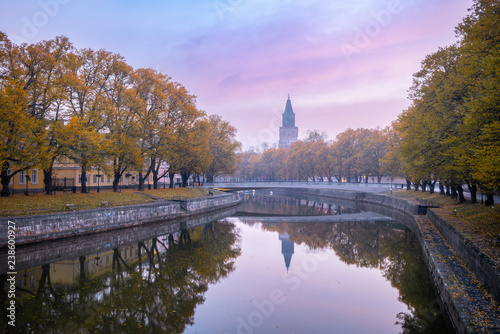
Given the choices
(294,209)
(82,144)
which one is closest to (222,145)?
(294,209)

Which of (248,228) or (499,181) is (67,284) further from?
(499,181)

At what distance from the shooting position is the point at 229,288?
51.1ft

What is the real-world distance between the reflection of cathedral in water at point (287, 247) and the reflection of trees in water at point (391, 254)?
2.28 feet

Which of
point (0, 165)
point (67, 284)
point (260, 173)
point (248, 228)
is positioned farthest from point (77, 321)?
point (260, 173)

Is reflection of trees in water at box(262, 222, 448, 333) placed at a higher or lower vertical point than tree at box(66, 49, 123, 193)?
lower

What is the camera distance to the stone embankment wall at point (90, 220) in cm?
2141

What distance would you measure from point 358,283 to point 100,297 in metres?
12.5

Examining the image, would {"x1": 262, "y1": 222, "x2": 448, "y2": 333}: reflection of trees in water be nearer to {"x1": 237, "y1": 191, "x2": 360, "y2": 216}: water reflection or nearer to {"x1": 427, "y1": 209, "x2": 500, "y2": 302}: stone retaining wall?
{"x1": 427, "y1": 209, "x2": 500, "y2": 302}: stone retaining wall

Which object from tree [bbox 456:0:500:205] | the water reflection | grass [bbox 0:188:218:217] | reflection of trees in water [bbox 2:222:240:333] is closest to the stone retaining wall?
tree [bbox 456:0:500:205]

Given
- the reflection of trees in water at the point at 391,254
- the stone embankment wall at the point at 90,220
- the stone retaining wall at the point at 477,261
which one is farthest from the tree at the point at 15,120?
the stone retaining wall at the point at 477,261

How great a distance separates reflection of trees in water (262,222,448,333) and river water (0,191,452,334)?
69 millimetres

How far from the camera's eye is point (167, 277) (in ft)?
54.3

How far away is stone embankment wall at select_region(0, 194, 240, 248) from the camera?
70.2 ft

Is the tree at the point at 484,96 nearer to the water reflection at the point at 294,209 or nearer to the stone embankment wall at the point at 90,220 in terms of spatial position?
the water reflection at the point at 294,209
